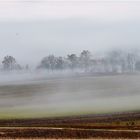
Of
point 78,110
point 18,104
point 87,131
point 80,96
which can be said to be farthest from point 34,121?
point 80,96

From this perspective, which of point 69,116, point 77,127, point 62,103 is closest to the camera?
point 77,127

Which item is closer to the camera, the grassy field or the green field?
the grassy field

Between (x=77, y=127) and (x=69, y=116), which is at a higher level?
(x=69, y=116)

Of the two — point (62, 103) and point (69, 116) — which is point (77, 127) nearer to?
point (69, 116)

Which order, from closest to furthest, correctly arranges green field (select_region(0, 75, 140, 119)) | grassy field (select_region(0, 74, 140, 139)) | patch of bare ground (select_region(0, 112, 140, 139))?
patch of bare ground (select_region(0, 112, 140, 139))
grassy field (select_region(0, 74, 140, 139))
green field (select_region(0, 75, 140, 119))

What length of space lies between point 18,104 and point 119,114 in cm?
3107

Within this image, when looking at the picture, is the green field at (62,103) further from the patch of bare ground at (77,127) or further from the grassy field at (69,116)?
the patch of bare ground at (77,127)

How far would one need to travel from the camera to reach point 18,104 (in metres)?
102

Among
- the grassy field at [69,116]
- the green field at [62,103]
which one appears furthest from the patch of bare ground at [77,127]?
the green field at [62,103]

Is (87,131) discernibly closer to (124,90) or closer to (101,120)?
(101,120)

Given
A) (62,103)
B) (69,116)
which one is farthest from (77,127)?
(62,103)

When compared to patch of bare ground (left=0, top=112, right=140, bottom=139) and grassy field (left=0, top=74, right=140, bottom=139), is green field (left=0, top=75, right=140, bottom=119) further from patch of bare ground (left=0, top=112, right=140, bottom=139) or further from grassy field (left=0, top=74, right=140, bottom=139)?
patch of bare ground (left=0, top=112, right=140, bottom=139)

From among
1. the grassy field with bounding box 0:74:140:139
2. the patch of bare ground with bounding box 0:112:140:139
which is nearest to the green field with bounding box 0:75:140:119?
the grassy field with bounding box 0:74:140:139

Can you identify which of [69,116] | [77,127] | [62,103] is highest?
[62,103]
